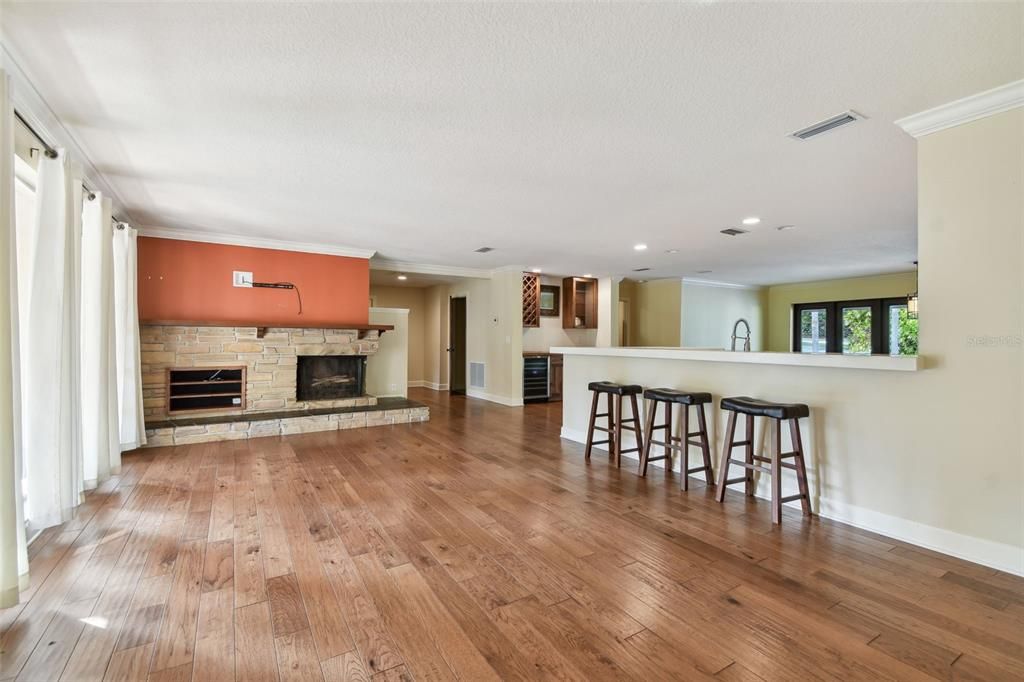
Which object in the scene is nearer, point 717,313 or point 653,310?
point 653,310

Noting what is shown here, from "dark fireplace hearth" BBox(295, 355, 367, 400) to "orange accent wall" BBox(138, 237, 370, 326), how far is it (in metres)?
0.49

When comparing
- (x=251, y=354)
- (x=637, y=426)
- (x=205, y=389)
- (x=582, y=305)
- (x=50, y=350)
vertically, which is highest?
(x=582, y=305)

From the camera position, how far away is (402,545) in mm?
2459

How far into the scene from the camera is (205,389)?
5328 millimetres

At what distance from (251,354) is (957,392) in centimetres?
617

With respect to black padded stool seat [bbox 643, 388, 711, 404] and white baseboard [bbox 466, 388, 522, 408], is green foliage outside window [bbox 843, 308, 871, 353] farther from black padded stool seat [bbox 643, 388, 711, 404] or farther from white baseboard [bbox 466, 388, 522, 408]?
black padded stool seat [bbox 643, 388, 711, 404]

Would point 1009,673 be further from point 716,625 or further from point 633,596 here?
point 633,596

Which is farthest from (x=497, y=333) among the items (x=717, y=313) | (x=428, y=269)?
(x=717, y=313)

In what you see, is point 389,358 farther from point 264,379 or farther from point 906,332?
point 906,332

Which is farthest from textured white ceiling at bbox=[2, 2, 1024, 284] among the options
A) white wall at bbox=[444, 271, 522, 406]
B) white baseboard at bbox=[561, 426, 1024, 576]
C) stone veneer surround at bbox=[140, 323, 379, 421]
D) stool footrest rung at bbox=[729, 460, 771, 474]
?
white wall at bbox=[444, 271, 522, 406]

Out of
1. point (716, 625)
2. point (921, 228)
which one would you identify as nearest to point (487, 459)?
point (716, 625)

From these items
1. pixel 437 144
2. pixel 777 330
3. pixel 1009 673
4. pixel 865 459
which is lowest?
pixel 1009 673

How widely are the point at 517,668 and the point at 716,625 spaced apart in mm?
796

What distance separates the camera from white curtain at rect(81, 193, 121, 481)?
131 inches
